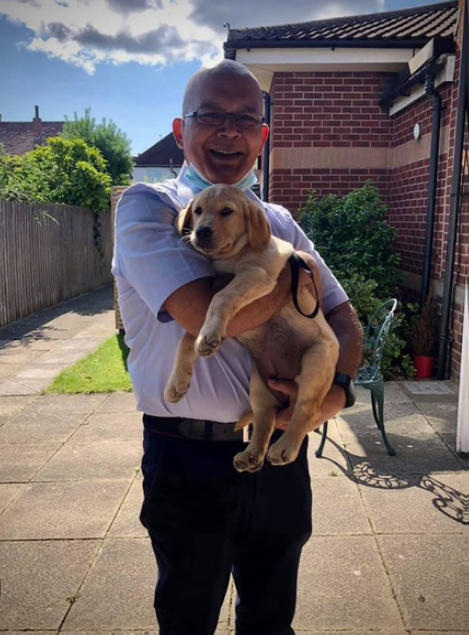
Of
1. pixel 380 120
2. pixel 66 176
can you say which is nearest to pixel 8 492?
pixel 380 120

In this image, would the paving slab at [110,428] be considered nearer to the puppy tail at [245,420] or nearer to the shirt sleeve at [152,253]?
the puppy tail at [245,420]

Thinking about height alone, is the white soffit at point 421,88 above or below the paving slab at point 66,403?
above

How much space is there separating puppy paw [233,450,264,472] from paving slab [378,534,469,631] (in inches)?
69.8

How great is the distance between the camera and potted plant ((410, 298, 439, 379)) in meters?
7.61

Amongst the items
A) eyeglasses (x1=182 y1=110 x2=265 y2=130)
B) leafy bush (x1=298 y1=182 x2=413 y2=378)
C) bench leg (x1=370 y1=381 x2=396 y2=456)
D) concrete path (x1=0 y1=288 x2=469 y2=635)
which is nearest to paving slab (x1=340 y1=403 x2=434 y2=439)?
concrete path (x1=0 y1=288 x2=469 y2=635)

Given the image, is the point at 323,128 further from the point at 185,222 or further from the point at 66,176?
the point at 66,176

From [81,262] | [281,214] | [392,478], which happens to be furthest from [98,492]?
[81,262]

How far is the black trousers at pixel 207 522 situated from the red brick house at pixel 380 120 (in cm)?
560

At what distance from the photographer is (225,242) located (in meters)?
1.93

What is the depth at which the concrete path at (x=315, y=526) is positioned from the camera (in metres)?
3.22

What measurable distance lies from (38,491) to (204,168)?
3436 millimetres

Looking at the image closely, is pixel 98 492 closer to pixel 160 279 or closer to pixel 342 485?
pixel 342 485

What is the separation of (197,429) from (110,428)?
13.6ft

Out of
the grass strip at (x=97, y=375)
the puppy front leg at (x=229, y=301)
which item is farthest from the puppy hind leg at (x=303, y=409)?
the grass strip at (x=97, y=375)
